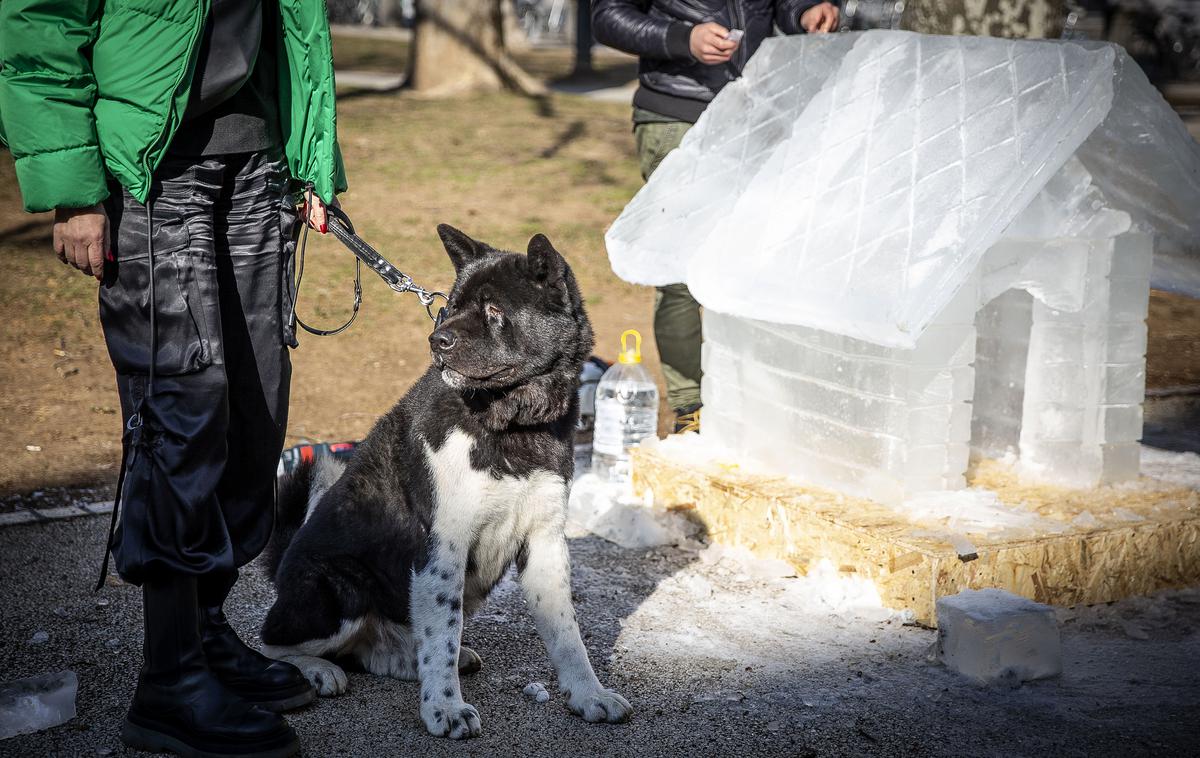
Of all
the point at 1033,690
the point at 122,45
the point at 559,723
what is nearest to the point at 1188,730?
the point at 1033,690

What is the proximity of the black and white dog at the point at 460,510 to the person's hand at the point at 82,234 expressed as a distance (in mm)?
924

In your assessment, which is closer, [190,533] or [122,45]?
[122,45]

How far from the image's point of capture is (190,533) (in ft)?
9.84

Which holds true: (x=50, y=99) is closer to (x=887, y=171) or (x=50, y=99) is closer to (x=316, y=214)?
(x=316, y=214)

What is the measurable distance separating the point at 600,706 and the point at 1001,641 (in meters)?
1.30

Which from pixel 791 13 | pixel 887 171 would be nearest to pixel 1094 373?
pixel 887 171

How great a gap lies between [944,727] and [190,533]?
7.21 feet

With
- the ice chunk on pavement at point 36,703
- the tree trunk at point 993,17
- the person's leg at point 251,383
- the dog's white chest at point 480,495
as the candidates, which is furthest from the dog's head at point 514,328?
the tree trunk at point 993,17

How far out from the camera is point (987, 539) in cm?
410

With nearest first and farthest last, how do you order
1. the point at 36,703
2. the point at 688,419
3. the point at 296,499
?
1. the point at 36,703
2. the point at 296,499
3. the point at 688,419

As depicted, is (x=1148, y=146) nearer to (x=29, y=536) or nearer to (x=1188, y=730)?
(x=1188, y=730)

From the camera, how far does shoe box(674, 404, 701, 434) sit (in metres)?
5.73

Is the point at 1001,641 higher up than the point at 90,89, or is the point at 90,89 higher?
the point at 90,89

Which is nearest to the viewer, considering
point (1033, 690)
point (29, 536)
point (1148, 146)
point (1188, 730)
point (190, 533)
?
point (190, 533)
